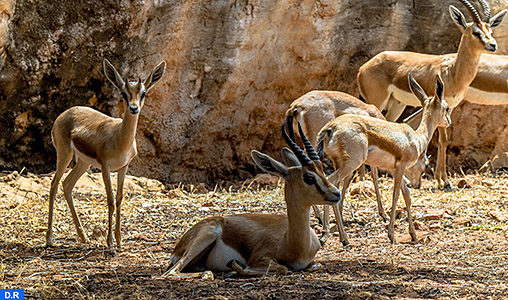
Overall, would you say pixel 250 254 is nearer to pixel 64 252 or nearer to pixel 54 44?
pixel 64 252

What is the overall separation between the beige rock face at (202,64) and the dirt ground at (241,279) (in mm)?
628

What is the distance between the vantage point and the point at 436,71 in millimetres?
9664

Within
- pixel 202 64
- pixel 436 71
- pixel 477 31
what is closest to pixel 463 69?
pixel 436 71

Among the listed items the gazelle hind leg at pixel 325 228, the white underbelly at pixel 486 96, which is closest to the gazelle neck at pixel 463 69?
the white underbelly at pixel 486 96

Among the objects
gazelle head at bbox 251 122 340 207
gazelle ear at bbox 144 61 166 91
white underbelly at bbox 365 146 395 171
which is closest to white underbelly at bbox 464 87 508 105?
white underbelly at bbox 365 146 395 171

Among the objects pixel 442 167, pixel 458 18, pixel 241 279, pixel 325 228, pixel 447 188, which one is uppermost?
pixel 458 18

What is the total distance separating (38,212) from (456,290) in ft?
15.5

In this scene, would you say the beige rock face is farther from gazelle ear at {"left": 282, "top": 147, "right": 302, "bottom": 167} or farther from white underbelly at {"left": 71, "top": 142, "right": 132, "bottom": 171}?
gazelle ear at {"left": 282, "top": 147, "right": 302, "bottom": 167}

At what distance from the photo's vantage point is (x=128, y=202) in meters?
8.17

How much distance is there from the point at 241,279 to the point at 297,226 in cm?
50

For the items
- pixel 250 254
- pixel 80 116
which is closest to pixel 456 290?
pixel 250 254

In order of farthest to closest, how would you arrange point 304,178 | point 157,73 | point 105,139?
point 157,73 < point 105,139 < point 304,178

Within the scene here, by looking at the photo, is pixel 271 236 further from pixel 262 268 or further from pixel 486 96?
pixel 486 96

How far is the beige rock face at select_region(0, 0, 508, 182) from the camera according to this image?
8719mm
